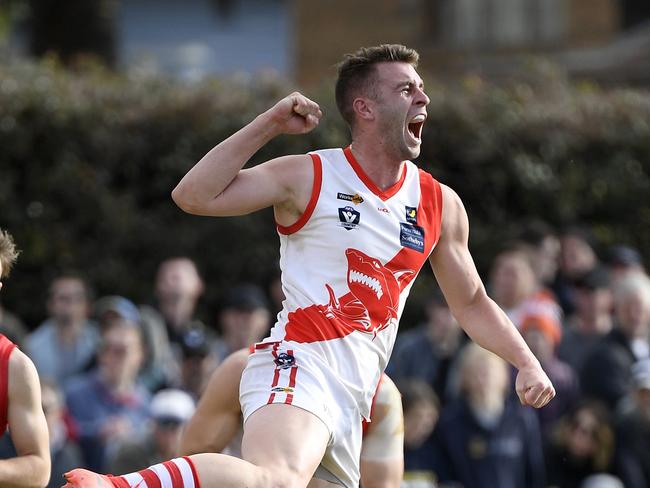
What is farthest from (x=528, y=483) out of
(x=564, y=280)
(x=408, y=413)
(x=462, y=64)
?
(x=462, y=64)

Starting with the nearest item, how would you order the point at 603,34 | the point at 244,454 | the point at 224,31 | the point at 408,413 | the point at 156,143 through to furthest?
the point at 244,454, the point at 408,413, the point at 156,143, the point at 603,34, the point at 224,31

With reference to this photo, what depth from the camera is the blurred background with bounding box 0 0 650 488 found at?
984cm

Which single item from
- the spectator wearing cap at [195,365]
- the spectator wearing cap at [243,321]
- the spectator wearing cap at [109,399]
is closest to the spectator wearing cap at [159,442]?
the spectator wearing cap at [109,399]

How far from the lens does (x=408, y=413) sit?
9.62m

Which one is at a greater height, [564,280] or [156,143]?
[156,143]

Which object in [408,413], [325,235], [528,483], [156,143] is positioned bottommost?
[528,483]

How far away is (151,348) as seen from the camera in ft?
34.5

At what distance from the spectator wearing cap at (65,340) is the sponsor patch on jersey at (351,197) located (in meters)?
5.03

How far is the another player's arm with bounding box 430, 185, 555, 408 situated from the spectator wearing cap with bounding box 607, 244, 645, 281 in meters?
4.80

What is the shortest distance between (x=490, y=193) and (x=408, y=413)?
3.83 meters

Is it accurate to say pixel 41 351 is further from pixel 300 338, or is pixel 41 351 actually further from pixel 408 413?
pixel 300 338

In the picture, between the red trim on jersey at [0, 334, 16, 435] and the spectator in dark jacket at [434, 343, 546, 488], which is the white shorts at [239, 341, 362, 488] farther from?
the spectator in dark jacket at [434, 343, 546, 488]

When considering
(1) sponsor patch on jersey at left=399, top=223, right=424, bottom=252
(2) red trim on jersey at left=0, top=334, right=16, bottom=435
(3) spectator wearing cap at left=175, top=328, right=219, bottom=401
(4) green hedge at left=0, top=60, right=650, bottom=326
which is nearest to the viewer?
(2) red trim on jersey at left=0, top=334, right=16, bottom=435

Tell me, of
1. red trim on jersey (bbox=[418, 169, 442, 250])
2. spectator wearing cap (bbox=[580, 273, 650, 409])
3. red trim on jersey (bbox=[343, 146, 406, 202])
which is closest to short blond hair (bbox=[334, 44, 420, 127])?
red trim on jersey (bbox=[343, 146, 406, 202])
